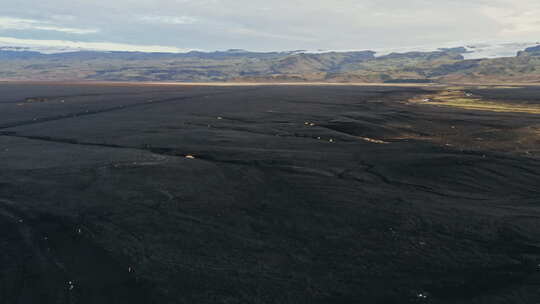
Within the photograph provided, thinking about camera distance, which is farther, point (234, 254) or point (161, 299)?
point (234, 254)

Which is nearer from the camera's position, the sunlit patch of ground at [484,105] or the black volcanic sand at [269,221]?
the black volcanic sand at [269,221]

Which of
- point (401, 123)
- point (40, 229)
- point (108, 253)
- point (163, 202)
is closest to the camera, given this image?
point (108, 253)

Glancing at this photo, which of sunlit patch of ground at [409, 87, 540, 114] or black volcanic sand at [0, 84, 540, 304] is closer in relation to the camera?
black volcanic sand at [0, 84, 540, 304]

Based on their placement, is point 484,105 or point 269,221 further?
point 484,105

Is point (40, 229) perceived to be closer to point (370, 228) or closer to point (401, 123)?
point (370, 228)

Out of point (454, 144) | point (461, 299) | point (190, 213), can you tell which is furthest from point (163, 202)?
point (454, 144)

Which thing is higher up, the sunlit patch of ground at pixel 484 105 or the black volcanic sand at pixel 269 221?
the sunlit patch of ground at pixel 484 105

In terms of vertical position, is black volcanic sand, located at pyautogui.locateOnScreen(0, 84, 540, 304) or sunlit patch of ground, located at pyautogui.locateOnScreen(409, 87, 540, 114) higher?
sunlit patch of ground, located at pyautogui.locateOnScreen(409, 87, 540, 114)

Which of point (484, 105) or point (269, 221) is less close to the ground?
point (484, 105)
